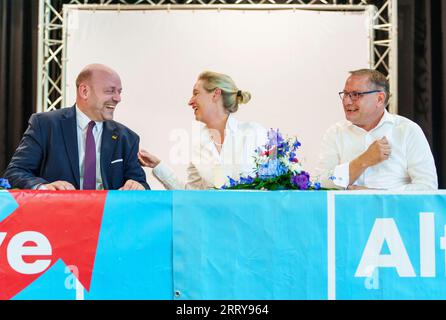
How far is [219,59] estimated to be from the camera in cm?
554

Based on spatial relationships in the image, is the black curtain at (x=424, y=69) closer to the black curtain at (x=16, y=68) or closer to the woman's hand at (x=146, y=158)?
the woman's hand at (x=146, y=158)

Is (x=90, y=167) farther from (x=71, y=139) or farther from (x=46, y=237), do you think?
(x=46, y=237)

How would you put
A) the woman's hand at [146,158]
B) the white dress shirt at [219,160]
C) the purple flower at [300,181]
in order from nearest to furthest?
the purple flower at [300,181] → the woman's hand at [146,158] → the white dress shirt at [219,160]

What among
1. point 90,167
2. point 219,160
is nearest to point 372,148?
point 219,160

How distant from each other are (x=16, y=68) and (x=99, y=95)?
2052 millimetres

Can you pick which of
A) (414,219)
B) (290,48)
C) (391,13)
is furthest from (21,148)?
(391,13)

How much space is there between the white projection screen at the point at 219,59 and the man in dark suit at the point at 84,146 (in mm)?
1442

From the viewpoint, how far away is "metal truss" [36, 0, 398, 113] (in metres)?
5.45

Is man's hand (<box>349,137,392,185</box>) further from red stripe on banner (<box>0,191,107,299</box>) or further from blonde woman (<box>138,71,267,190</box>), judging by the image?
red stripe on banner (<box>0,191,107,299</box>)

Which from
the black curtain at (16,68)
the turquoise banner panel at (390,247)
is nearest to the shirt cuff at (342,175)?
the turquoise banner panel at (390,247)

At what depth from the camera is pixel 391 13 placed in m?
5.46

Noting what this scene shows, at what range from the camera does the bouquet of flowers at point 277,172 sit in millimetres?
2902

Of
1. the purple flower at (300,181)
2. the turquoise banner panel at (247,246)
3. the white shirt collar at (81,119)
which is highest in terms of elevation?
the white shirt collar at (81,119)
